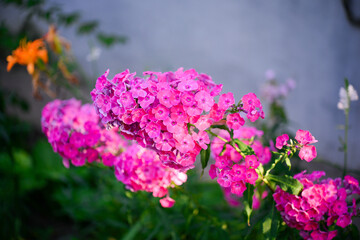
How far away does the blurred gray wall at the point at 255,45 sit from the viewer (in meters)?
2.33

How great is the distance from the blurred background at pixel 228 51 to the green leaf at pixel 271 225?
1008mm

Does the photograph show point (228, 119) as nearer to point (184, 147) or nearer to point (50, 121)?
point (184, 147)

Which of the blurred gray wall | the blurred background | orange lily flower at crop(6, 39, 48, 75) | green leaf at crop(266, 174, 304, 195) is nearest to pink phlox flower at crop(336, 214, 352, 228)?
green leaf at crop(266, 174, 304, 195)

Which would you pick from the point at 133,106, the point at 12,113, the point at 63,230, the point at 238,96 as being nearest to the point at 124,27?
the point at 238,96

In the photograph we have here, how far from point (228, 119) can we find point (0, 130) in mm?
1482

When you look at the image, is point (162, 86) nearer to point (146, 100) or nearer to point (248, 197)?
point (146, 100)

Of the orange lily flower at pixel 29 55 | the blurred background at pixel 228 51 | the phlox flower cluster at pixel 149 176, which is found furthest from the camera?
the blurred background at pixel 228 51

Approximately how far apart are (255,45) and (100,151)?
1.92m

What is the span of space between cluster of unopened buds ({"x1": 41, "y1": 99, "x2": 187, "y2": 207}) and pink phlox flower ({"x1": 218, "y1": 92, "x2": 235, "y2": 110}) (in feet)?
1.15

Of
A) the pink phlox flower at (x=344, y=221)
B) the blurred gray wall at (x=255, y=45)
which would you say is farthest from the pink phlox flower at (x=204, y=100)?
the blurred gray wall at (x=255, y=45)

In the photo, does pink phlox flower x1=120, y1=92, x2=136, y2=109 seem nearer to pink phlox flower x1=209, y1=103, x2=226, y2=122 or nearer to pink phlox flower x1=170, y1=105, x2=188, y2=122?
pink phlox flower x1=170, y1=105, x2=188, y2=122

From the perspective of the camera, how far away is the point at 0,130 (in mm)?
1780

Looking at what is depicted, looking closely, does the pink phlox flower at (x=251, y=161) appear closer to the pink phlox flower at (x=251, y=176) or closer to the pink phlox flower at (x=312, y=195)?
the pink phlox flower at (x=251, y=176)

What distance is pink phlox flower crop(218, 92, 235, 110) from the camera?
35.4 inches
